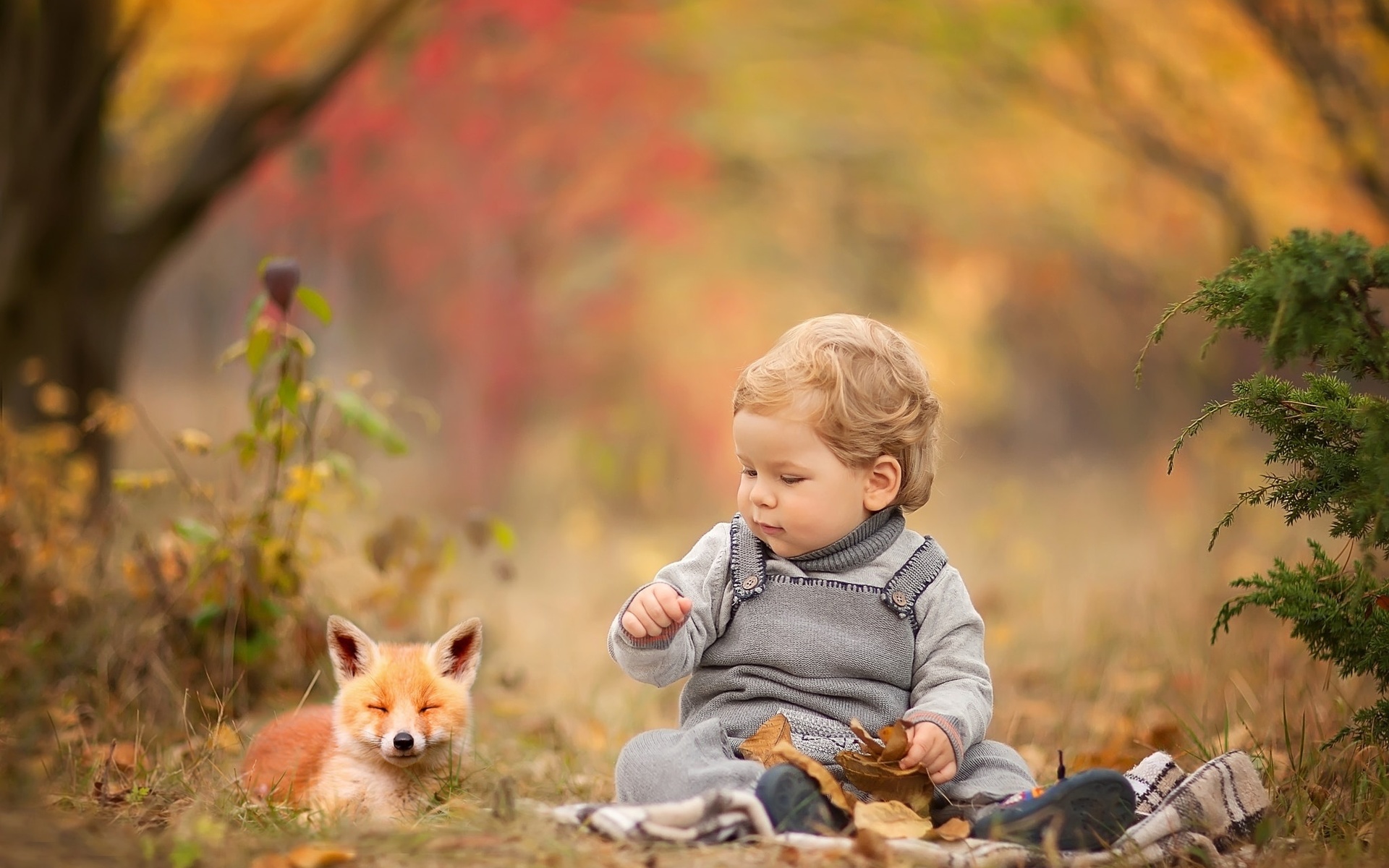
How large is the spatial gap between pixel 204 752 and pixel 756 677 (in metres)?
1.34

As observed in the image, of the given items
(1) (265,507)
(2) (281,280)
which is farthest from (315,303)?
(1) (265,507)

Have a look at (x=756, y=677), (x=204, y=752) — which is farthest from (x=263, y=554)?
(x=756, y=677)

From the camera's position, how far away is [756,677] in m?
2.68

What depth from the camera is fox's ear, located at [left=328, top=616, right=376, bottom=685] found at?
2627mm

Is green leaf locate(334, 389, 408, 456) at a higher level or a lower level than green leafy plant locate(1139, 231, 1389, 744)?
lower

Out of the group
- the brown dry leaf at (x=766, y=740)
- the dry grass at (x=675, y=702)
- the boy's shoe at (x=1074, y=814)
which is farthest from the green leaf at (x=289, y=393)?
the boy's shoe at (x=1074, y=814)

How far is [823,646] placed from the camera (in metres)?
2.63

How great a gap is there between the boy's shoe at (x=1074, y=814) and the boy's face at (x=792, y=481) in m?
0.71

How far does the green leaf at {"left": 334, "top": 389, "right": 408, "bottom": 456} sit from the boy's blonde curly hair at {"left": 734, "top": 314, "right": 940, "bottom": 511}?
1205 mm

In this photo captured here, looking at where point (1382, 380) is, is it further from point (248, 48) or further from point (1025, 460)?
point (1025, 460)

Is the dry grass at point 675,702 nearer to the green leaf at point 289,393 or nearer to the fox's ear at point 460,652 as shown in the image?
the fox's ear at point 460,652

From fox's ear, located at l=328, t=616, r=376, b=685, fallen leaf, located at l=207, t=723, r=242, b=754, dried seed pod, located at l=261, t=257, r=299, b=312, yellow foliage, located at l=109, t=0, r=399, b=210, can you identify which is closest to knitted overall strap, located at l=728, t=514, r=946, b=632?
fox's ear, located at l=328, t=616, r=376, b=685

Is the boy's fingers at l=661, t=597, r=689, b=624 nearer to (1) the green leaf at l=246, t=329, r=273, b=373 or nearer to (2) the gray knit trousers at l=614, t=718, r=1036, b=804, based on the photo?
(2) the gray knit trousers at l=614, t=718, r=1036, b=804

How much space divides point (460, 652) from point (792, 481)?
845 millimetres
